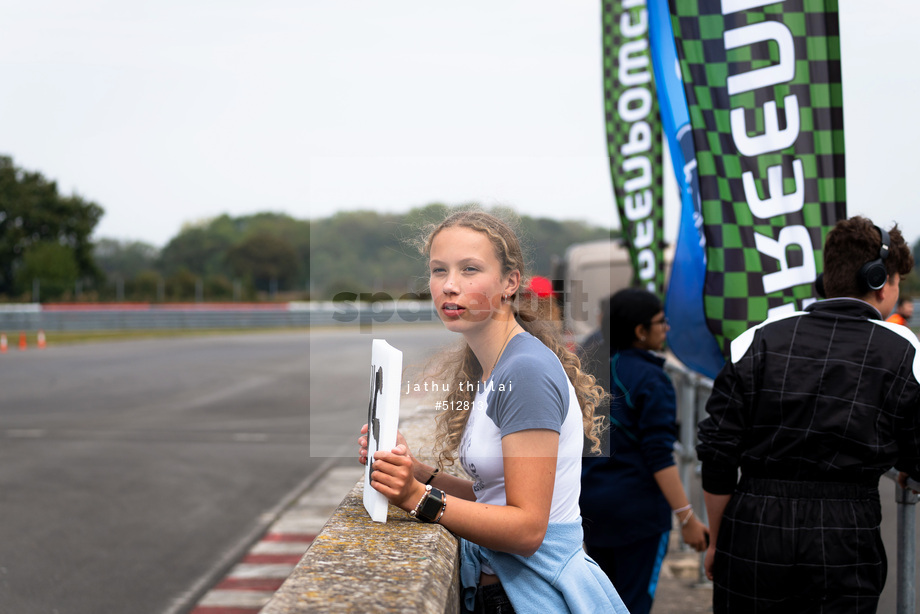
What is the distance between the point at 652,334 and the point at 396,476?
6.74 ft

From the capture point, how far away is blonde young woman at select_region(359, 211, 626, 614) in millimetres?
1691

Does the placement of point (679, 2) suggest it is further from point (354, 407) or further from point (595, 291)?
point (354, 407)

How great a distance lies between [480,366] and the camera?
2.07 m

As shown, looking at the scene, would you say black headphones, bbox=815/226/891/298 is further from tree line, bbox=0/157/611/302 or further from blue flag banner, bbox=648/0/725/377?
tree line, bbox=0/157/611/302

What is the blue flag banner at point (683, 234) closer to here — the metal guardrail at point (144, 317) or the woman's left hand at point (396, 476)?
the woman's left hand at point (396, 476)

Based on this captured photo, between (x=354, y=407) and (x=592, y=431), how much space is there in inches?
460

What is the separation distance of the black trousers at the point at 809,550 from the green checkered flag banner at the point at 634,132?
459 centimetres

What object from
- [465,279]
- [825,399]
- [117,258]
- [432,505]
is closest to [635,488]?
[825,399]

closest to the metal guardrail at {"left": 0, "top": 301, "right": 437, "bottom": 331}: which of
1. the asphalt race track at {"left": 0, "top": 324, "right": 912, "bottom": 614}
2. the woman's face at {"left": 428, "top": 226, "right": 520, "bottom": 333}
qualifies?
the asphalt race track at {"left": 0, "top": 324, "right": 912, "bottom": 614}

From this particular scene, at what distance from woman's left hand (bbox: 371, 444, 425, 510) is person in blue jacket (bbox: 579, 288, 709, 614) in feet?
5.30

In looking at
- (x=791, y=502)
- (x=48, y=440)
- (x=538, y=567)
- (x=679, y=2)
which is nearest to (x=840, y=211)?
Answer: (x=679, y=2)

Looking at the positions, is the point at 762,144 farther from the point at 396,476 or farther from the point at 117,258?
the point at 117,258

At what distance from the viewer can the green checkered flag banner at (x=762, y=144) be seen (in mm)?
3188

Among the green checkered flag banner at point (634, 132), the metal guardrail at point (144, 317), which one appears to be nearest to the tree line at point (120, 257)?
the metal guardrail at point (144, 317)
